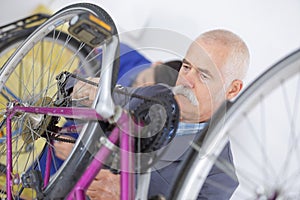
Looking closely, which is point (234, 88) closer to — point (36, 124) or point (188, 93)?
point (188, 93)

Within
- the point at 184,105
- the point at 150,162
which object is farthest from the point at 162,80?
the point at 150,162

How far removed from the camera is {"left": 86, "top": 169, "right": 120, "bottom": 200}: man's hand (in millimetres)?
868

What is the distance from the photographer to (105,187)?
A: 90 centimetres

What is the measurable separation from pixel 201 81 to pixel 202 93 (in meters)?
0.02

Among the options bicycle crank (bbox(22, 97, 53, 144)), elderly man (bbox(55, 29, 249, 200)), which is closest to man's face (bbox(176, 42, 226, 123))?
elderly man (bbox(55, 29, 249, 200))

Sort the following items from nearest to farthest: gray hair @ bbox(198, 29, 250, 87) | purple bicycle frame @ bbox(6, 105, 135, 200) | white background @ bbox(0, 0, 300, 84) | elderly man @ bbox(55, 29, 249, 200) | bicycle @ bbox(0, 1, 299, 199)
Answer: bicycle @ bbox(0, 1, 299, 199)
purple bicycle frame @ bbox(6, 105, 135, 200)
elderly man @ bbox(55, 29, 249, 200)
gray hair @ bbox(198, 29, 250, 87)
white background @ bbox(0, 0, 300, 84)

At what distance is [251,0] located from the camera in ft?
4.13

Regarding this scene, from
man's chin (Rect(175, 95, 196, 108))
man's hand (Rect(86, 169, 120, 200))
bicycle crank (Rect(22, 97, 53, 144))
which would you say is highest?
man's chin (Rect(175, 95, 196, 108))

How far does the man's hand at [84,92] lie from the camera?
0.83 m

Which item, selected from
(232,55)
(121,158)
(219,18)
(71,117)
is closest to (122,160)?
(121,158)

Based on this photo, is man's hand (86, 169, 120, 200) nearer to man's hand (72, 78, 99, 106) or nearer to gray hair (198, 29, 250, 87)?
man's hand (72, 78, 99, 106)

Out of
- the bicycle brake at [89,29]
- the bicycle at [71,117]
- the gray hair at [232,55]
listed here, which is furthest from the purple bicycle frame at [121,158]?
the gray hair at [232,55]

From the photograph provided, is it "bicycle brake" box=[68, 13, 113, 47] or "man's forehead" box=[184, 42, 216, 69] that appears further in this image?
"man's forehead" box=[184, 42, 216, 69]

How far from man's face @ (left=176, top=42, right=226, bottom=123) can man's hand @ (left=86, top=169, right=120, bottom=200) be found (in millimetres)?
190
